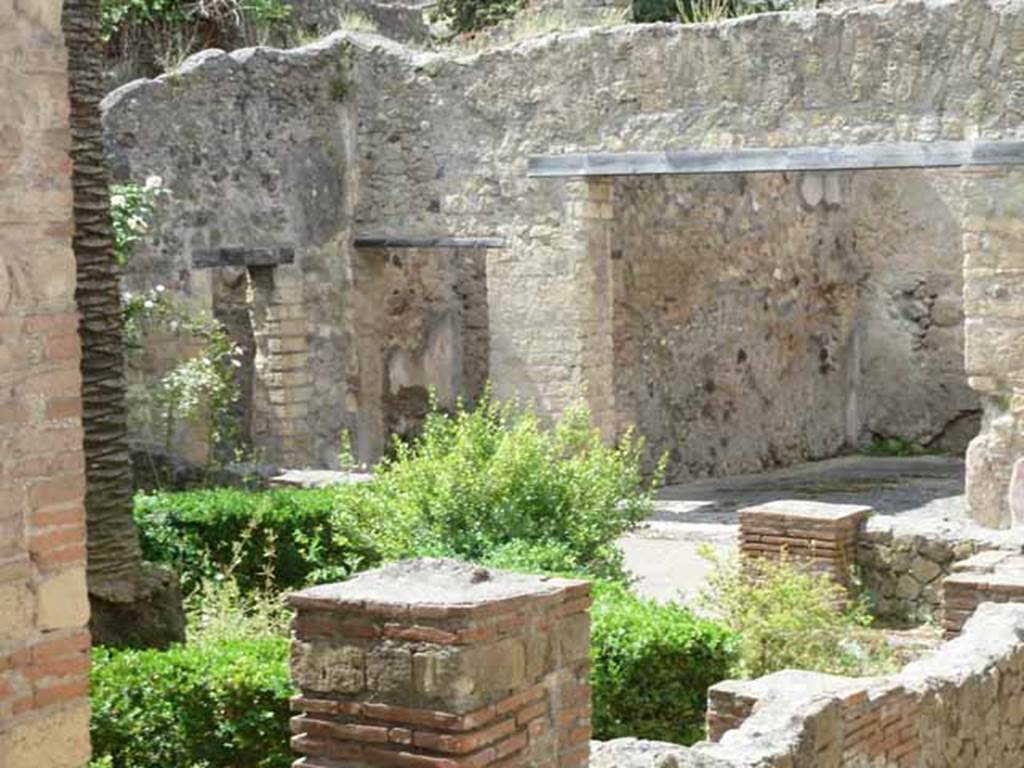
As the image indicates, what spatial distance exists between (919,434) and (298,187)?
Answer: 822 centimetres

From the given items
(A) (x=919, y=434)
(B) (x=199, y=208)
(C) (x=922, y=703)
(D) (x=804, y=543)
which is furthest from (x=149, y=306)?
(A) (x=919, y=434)

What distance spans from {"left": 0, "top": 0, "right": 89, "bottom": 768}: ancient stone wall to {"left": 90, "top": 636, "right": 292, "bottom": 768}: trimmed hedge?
11.0 feet

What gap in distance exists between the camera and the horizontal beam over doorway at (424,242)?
15.4 m

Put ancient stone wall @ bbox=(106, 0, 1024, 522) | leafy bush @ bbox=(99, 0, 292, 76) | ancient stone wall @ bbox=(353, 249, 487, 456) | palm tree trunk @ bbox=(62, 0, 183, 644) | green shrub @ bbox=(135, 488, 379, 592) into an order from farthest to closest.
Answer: leafy bush @ bbox=(99, 0, 292, 76) → ancient stone wall @ bbox=(353, 249, 487, 456) → ancient stone wall @ bbox=(106, 0, 1024, 522) → green shrub @ bbox=(135, 488, 379, 592) → palm tree trunk @ bbox=(62, 0, 183, 644)

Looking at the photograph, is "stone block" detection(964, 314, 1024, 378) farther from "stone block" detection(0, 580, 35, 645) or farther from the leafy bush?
"stone block" detection(0, 580, 35, 645)

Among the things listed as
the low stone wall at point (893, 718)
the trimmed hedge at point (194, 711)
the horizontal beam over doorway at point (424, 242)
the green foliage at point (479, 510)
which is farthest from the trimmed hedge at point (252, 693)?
the horizontal beam over doorway at point (424, 242)

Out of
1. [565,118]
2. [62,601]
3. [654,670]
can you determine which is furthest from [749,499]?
[62,601]

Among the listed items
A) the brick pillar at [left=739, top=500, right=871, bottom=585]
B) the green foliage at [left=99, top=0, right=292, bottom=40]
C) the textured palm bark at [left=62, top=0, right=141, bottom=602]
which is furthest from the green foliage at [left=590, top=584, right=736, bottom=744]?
the green foliage at [left=99, top=0, right=292, bottom=40]

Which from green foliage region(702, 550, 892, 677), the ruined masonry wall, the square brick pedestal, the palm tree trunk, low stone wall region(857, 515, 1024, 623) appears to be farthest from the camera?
the ruined masonry wall

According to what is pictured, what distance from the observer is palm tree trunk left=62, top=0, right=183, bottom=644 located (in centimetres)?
916

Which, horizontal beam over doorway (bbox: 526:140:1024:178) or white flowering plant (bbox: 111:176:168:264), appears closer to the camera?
horizontal beam over doorway (bbox: 526:140:1024:178)

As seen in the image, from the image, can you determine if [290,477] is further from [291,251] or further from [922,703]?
[922,703]

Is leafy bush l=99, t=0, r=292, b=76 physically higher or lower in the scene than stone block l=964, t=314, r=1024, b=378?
higher

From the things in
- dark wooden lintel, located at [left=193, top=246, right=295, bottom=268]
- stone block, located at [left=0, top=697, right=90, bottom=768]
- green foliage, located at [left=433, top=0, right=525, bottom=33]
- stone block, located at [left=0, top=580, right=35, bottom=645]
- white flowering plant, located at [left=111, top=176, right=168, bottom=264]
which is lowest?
stone block, located at [left=0, top=697, right=90, bottom=768]
